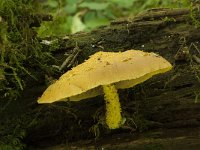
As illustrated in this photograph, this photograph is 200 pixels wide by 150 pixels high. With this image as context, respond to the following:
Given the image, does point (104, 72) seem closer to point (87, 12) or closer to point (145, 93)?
point (145, 93)

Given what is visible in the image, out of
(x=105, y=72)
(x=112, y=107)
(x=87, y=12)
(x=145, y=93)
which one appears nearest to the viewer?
(x=105, y=72)

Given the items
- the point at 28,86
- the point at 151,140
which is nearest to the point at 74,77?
the point at 28,86

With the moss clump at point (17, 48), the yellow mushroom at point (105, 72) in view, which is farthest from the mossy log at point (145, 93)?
the yellow mushroom at point (105, 72)

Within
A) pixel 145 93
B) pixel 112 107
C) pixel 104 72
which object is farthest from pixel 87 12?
pixel 104 72

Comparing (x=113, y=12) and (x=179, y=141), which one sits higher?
(x=113, y=12)

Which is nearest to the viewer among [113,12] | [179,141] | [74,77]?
[74,77]

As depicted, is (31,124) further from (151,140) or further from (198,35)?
(198,35)
